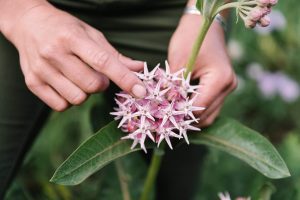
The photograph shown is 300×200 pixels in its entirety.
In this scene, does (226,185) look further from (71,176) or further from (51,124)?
(71,176)

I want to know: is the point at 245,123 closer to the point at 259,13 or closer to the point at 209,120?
the point at 209,120

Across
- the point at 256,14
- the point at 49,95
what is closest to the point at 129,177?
the point at 49,95

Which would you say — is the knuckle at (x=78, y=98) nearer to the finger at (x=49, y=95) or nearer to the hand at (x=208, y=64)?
the finger at (x=49, y=95)

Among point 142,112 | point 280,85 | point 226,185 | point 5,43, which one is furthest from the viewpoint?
point 280,85

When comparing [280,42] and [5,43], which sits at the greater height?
[5,43]

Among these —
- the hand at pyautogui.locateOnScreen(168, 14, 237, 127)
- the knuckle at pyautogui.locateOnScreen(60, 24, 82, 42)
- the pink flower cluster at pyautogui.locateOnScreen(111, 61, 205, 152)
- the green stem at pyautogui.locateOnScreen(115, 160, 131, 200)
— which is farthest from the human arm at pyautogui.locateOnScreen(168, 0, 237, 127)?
the green stem at pyautogui.locateOnScreen(115, 160, 131, 200)

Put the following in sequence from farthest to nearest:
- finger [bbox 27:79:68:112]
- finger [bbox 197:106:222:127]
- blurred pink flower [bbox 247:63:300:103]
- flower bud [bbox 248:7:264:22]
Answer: blurred pink flower [bbox 247:63:300:103], finger [bbox 197:106:222:127], finger [bbox 27:79:68:112], flower bud [bbox 248:7:264:22]

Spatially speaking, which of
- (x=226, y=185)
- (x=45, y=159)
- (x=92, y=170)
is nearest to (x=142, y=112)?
(x=92, y=170)

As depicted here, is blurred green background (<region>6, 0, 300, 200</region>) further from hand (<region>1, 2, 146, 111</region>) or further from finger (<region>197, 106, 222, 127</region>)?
hand (<region>1, 2, 146, 111</region>)
